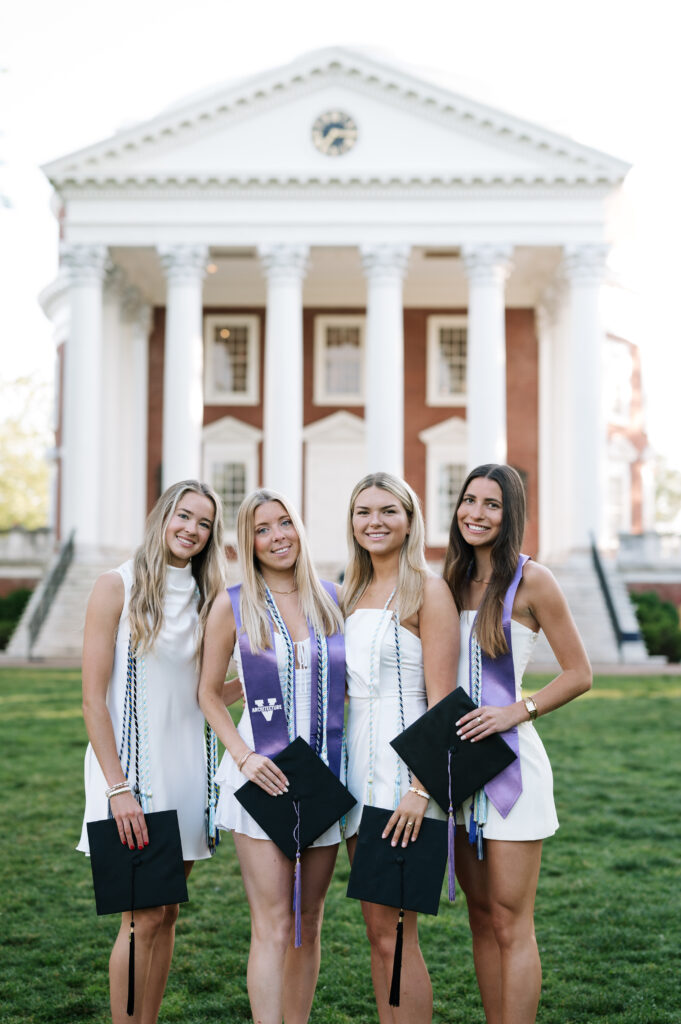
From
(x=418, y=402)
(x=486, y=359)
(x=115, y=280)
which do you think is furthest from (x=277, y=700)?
(x=418, y=402)

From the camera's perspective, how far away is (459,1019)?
4.89m

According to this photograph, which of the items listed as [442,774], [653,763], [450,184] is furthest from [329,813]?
[450,184]

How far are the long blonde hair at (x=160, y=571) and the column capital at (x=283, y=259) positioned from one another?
2376cm

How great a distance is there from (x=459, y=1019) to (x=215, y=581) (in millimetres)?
2357

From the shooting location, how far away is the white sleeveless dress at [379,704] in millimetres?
4035

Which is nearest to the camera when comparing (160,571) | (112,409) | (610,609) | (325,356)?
(160,571)

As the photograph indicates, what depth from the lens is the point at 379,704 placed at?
161 inches

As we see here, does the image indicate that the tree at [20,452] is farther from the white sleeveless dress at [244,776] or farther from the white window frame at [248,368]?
the white sleeveless dress at [244,776]

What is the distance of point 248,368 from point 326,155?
757 cm

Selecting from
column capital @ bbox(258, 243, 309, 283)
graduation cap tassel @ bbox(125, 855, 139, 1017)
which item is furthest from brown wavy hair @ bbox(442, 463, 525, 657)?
column capital @ bbox(258, 243, 309, 283)

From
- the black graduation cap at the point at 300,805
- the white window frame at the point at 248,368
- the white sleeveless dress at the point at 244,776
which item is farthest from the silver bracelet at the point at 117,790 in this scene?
the white window frame at the point at 248,368

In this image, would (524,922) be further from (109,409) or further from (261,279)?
(261,279)

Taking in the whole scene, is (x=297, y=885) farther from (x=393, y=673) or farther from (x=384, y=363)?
(x=384, y=363)

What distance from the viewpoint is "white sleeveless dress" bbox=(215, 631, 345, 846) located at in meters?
4.08
